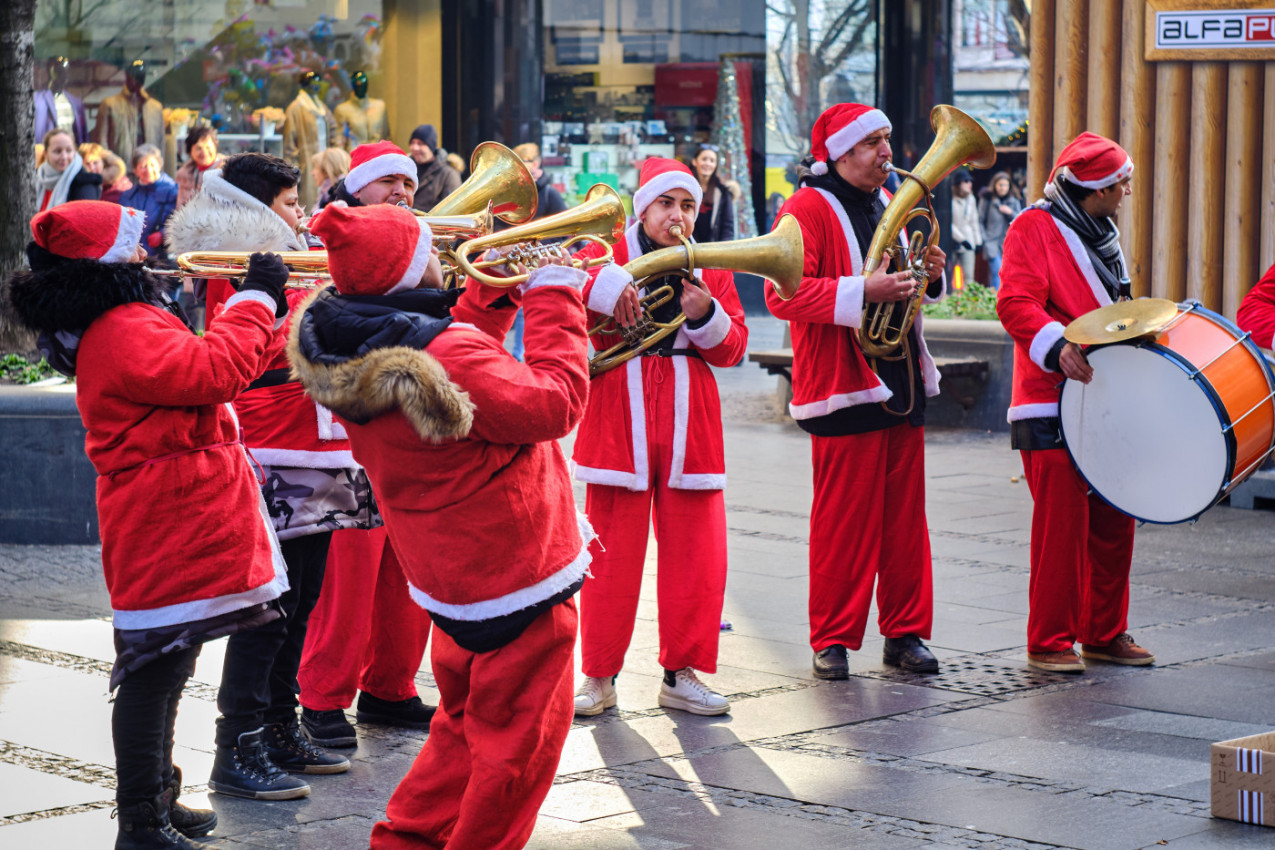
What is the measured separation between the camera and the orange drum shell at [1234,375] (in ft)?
18.0

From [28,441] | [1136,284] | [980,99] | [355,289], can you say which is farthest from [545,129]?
[355,289]

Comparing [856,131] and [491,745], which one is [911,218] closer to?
[856,131]

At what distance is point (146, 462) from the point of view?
13.7 ft

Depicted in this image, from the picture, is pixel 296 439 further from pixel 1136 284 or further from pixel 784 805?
pixel 1136 284

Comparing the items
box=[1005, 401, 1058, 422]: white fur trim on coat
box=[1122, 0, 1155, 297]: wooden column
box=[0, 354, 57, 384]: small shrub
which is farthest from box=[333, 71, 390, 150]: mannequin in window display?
box=[1005, 401, 1058, 422]: white fur trim on coat

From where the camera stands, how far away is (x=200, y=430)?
426cm

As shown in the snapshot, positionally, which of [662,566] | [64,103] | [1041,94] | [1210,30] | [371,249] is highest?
[64,103]

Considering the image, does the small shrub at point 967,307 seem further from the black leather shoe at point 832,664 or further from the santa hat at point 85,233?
the santa hat at point 85,233

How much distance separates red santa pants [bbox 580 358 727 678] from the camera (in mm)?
5555

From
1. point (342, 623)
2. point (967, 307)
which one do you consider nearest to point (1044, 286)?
point (342, 623)

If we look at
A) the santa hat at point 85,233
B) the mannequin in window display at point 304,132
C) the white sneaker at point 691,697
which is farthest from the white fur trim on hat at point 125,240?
the mannequin in window display at point 304,132

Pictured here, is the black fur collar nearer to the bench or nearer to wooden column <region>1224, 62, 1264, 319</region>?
wooden column <region>1224, 62, 1264, 319</region>

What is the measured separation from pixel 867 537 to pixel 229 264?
100 inches

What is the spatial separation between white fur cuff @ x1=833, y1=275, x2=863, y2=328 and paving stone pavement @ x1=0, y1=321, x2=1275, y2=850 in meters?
1.29
